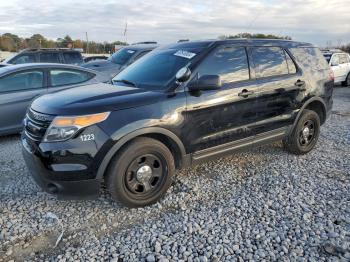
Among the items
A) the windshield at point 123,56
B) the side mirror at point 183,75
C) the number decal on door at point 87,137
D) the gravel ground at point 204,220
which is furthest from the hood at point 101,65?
the number decal on door at point 87,137

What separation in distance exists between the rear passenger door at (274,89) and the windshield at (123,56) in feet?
25.1

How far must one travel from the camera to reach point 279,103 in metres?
5.05

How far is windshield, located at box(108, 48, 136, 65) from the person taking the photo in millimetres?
12130

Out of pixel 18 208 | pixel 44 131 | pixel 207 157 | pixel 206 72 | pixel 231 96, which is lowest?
pixel 18 208

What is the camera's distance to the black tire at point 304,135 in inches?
216

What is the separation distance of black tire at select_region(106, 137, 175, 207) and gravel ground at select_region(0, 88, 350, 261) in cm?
16

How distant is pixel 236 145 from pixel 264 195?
0.76 meters

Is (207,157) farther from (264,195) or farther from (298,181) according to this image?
(298,181)

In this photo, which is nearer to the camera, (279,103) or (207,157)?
(207,157)

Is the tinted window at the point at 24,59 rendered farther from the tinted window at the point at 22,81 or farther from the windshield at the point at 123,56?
the tinted window at the point at 22,81

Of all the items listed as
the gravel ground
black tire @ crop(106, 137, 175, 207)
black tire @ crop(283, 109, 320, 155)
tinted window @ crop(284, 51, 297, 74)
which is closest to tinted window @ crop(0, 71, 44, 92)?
the gravel ground

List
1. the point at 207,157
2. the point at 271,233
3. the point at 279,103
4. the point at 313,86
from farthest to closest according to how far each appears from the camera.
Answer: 1. the point at 313,86
2. the point at 279,103
3. the point at 207,157
4. the point at 271,233

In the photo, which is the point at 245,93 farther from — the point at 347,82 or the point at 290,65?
the point at 347,82

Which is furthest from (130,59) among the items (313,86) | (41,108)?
(41,108)
